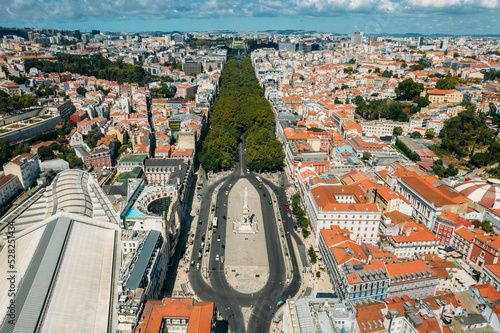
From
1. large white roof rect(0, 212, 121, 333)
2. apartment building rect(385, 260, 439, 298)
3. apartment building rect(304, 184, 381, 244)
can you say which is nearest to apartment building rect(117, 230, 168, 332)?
large white roof rect(0, 212, 121, 333)

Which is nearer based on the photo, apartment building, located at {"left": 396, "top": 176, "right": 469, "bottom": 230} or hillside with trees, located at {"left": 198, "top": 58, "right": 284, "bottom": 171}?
apartment building, located at {"left": 396, "top": 176, "right": 469, "bottom": 230}

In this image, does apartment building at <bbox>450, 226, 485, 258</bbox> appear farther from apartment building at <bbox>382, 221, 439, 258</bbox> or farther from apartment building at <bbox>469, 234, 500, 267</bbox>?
apartment building at <bbox>382, 221, 439, 258</bbox>

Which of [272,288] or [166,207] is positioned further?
[166,207]

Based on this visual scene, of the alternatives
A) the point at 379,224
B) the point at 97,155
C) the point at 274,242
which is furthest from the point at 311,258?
the point at 97,155

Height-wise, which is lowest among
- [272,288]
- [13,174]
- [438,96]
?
[272,288]

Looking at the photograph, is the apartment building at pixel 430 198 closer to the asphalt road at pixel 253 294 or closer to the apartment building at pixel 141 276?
the asphalt road at pixel 253 294

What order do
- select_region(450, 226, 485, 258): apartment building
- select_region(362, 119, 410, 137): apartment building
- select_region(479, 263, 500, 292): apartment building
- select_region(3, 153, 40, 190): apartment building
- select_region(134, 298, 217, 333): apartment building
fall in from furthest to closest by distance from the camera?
select_region(362, 119, 410, 137): apartment building < select_region(3, 153, 40, 190): apartment building < select_region(450, 226, 485, 258): apartment building < select_region(479, 263, 500, 292): apartment building < select_region(134, 298, 217, 333): apartment building

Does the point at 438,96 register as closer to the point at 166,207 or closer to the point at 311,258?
the point at 311,258

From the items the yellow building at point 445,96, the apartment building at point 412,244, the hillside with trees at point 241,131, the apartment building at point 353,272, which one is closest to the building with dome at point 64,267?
the apartment building at point 353,272
